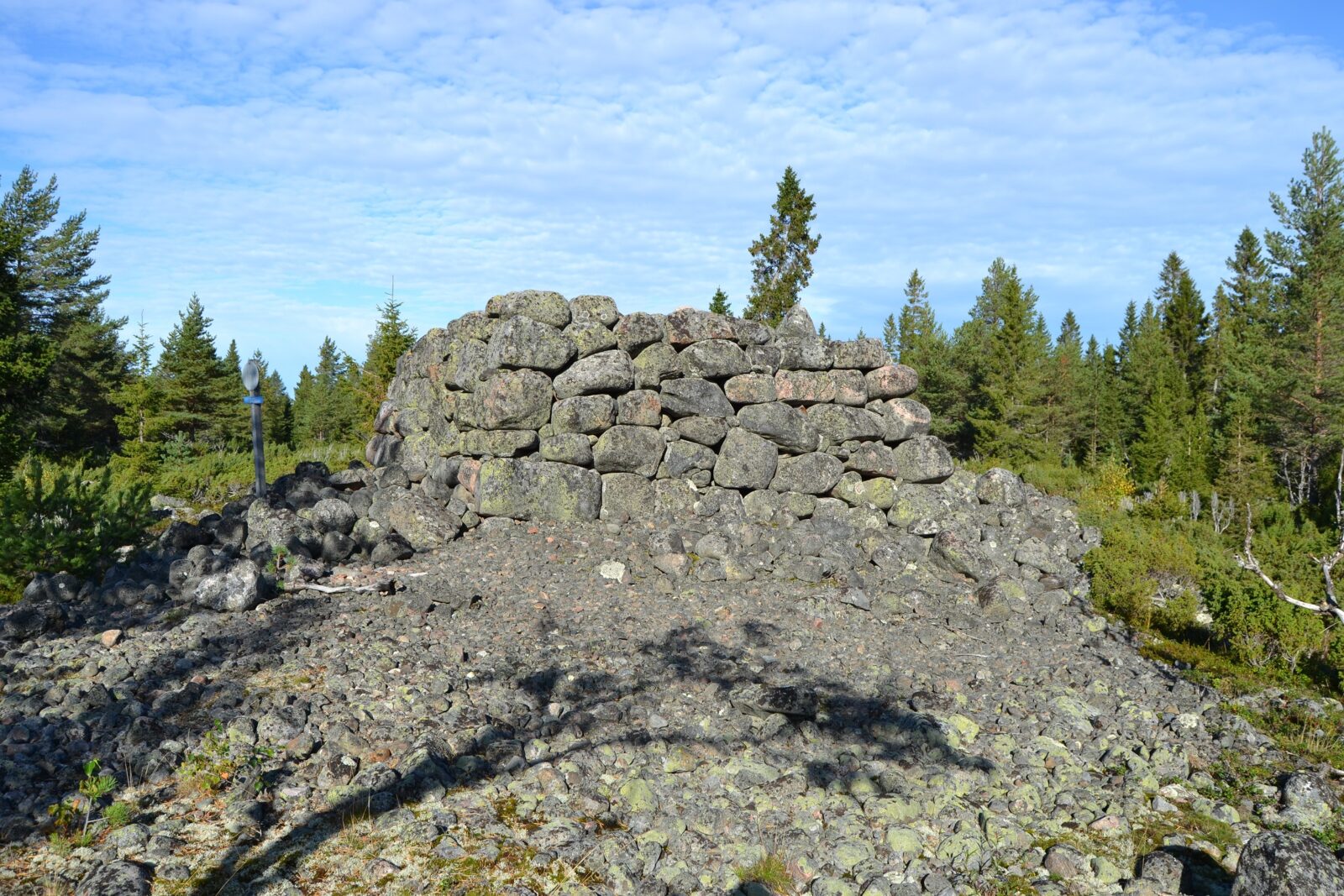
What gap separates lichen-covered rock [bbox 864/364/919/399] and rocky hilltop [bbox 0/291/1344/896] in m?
0.09

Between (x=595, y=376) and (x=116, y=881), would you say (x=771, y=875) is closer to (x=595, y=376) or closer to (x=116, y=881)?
(x=116, y=881)

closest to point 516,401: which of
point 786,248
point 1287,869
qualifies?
point 1287,869

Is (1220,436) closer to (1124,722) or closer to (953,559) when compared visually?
(953,559)

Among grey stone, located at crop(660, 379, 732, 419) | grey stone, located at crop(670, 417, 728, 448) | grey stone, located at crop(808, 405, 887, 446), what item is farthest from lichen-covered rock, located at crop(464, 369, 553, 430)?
grey stone, located at crop(808, 405, 887, 446)

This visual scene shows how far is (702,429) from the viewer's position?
11516 mm

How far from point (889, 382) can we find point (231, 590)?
373 inches

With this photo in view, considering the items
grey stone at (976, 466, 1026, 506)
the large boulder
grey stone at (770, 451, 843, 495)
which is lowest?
the large boulder

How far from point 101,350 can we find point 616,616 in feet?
126

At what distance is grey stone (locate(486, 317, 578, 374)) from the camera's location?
11.1 m

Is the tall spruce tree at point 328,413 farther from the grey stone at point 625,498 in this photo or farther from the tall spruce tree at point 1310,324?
the tall spruce tree at point 1310,324

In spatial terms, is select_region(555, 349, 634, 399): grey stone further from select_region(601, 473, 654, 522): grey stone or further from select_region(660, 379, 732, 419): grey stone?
select_region(601, 473, 654, 522): grey stone

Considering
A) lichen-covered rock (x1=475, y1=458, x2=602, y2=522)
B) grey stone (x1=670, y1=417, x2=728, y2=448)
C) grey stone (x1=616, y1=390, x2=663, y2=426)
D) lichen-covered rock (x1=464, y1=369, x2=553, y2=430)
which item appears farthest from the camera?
grey stone (x1=670, y1=417, x2=728, y2=448)

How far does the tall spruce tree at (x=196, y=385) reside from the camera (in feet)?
112

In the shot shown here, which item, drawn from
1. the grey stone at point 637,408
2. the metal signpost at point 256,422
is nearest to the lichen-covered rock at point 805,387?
the grey stone at point 637,408
